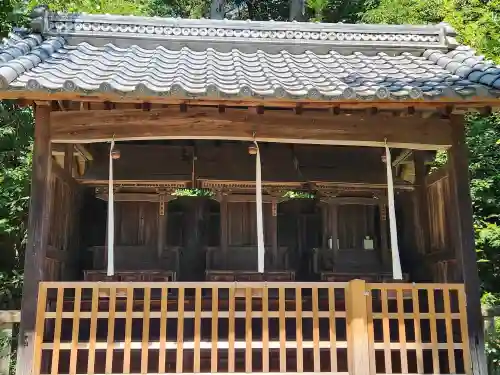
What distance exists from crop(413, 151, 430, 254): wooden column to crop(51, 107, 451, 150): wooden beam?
1.67 m

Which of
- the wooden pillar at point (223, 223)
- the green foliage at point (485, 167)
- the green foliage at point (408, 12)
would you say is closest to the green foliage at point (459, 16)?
Answer: the green foliage at point (408, 12)

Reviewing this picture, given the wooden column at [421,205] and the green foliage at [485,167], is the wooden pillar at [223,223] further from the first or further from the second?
the green foliage at [485,167]

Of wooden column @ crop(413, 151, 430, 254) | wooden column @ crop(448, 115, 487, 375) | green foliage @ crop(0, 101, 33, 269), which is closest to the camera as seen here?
wooden column @ crop(448, 115, 487, 375)

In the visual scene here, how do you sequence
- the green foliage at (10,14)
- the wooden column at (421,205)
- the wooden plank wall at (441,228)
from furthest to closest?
the green foliage at (10,14), the wooden column at (421,205), the wooden plank wall at (441,228)

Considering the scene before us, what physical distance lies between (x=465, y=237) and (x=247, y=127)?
2.89 m

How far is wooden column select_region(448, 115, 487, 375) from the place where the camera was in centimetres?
549

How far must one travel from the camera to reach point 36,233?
5352 mm

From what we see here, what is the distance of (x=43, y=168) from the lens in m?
5.54

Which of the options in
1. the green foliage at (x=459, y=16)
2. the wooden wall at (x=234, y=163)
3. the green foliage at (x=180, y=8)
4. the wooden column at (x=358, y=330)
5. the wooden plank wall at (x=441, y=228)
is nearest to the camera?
the wooden column at (x=358, y=330)

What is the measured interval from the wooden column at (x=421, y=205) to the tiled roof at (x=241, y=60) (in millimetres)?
1570

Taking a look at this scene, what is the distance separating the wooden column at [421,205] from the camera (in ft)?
24.4

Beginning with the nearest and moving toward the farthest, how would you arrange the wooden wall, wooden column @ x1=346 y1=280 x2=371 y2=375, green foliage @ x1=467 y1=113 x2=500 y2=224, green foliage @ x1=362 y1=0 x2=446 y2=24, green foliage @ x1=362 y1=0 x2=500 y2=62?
wooden column @ x1=346 y1=280 x2=371 y2=375 < the wooden wall < green foliage @ x1=467 y1=113 x2=500 y2=224 < green foliage @ x1=362 y1=0 x2=500 y2=62 < green foliage @ x1=362 y1=0 x2=446 y2=24

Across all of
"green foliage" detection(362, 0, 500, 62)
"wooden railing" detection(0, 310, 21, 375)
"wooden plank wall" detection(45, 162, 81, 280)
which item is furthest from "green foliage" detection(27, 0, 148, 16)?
"green foliage" detection(362, 0, 500, 62)

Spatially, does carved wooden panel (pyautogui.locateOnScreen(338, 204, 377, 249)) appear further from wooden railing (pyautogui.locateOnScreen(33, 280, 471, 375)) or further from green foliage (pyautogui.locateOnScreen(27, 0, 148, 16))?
green foliage (pyautogui.locateOnScreen(27, 0, 148, 16))
